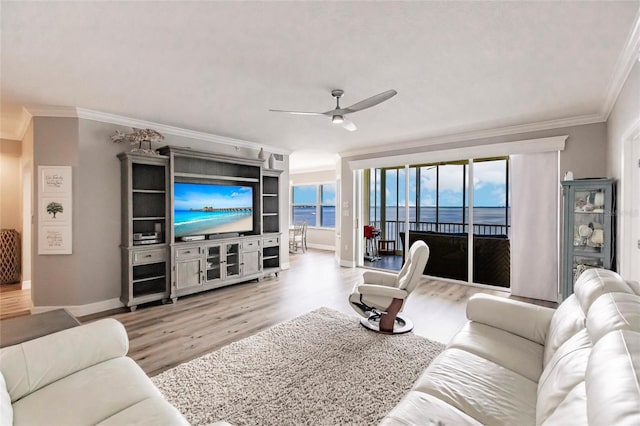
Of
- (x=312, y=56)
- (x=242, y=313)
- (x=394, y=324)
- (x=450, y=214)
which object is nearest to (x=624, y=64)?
(x=312, y=56)

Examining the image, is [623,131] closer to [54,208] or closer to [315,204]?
[54,208]

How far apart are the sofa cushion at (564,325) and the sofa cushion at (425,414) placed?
2.39 ft

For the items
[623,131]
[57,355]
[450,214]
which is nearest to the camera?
[57,355]

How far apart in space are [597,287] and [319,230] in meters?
8.14

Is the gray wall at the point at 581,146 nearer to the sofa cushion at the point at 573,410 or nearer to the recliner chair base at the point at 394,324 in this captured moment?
the recliner chair base at the point at 394,324

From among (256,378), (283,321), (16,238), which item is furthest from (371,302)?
(16,238)

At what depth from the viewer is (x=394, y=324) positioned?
3.33 metres

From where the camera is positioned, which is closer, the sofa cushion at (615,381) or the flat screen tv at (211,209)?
the sofa cushion at (615,381)

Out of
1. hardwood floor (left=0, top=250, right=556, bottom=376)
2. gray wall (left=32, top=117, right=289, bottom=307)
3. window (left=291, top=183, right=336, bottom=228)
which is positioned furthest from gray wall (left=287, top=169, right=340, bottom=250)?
gray wall (left=32, top=117, right=289, bottom=307)

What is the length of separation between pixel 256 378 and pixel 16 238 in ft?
17.9

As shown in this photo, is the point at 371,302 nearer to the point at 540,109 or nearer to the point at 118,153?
the point at 540,109

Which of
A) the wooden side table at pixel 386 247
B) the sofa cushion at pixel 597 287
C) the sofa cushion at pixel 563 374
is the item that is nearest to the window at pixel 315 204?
the wooden side table at pixel 386 247

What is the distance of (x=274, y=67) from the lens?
8.50 ft

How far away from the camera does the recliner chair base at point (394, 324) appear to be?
3172mm
